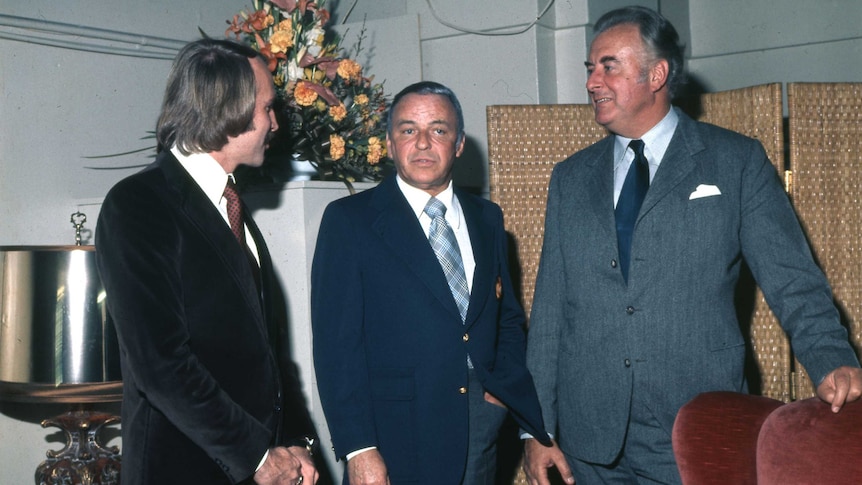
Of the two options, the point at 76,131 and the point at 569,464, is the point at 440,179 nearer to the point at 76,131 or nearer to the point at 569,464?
the point at 569,464

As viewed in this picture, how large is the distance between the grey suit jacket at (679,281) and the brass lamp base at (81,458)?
1278 millimetres

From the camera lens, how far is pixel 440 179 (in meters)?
2.10

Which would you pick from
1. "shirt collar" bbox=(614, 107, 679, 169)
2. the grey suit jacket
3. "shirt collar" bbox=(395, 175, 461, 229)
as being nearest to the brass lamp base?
"shirt collar" bbox=(395, 175, 461, 229)

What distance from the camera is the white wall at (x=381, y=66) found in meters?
2.66

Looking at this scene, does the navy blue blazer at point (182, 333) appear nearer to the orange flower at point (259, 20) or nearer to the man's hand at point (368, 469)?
the man's hand at point (368, 469)

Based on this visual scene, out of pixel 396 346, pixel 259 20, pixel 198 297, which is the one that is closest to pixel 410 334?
pixel 396 346

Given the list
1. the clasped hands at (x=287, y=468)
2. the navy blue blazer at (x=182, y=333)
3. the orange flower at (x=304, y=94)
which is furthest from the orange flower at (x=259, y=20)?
the clasped hands at (x=287, y=468)

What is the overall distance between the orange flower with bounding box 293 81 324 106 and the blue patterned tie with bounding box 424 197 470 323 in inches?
26.1

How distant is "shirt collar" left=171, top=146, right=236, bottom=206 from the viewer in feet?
5.77

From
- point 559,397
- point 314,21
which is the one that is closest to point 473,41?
point 314,21

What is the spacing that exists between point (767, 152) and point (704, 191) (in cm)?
93

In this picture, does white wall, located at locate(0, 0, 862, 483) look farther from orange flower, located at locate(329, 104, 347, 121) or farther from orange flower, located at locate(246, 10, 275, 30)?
orange flower, located at locate(329, 104, 347, 121)

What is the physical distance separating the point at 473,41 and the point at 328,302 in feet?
6.61

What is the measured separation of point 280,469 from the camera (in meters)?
1.69
